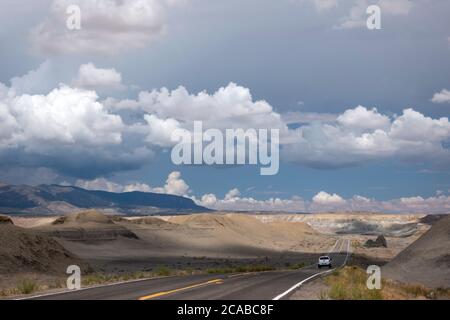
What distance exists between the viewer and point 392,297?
22.5m

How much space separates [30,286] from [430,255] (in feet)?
96.7

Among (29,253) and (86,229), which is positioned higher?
(29,253)

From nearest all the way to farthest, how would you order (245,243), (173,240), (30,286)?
1. (30,286)
2. (173,240)
3. (245,243)

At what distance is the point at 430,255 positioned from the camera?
143 ft

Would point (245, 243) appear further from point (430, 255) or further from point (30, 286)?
point (30, 286)

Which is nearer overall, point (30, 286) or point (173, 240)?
point (30, 286)

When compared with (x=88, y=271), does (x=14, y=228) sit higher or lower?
higher

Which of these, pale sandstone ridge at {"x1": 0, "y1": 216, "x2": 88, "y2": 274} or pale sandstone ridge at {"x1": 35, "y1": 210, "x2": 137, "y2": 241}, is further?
pale sandstone ridge at {"x1": 35, "y1": 210, "x2": 137, "y2": 241}

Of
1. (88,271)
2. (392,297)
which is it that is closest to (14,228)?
(88,271)

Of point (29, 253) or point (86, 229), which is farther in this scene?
point (86, 229)

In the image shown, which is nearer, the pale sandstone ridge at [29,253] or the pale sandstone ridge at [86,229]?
the pale sandstone ridge at [29,253]
